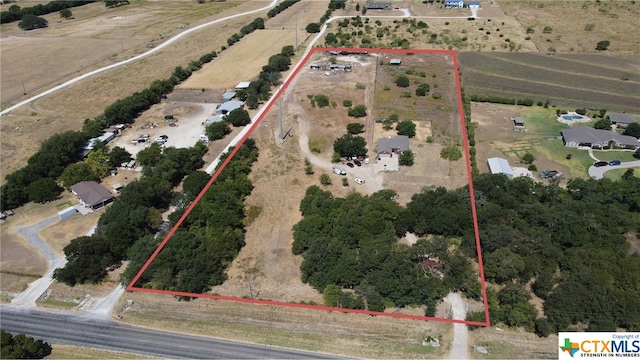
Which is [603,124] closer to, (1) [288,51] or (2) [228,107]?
(2) [228,107]

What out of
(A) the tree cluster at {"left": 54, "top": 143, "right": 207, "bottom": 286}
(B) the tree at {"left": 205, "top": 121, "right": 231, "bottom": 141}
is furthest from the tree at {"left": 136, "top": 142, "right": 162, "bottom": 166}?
(B) the tree at {"left": 205, "top": 121, "right": 231, "bottom": 141}

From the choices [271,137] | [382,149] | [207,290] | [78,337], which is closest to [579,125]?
[382,149]

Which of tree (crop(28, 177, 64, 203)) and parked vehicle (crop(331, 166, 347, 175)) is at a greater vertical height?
tree (crop(28, 177, 64, 203))

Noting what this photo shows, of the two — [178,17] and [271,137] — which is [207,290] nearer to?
[271,137]

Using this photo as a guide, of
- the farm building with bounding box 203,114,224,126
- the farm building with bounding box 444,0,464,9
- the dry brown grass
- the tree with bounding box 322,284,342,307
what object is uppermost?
the farm building with bounding box 444,0,464,9

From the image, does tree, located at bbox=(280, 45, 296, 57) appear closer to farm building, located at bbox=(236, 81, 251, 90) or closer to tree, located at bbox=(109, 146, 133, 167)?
farm building, located at bbox=(236, 81, 251, 90)

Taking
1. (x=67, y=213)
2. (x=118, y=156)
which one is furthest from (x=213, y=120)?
(x=67, y=213)
